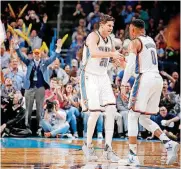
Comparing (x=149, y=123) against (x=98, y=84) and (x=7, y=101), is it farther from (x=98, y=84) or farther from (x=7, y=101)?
(x=7, y=101)

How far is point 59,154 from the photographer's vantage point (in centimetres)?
1115

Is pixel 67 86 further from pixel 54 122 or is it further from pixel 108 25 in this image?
pixel 108 25

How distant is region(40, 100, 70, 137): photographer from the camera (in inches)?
621

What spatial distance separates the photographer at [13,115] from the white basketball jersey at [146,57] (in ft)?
20.4

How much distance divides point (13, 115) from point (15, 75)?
1.35m

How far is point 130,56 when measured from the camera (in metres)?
9.64

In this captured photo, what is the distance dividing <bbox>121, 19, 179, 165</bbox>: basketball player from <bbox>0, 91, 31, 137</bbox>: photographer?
20.3ft

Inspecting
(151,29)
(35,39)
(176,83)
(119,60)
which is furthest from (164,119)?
(119,60)

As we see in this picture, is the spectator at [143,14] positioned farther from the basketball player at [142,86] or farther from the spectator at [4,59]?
the basketball player at [142,86]

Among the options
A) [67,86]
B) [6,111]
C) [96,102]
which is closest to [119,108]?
[67,86]

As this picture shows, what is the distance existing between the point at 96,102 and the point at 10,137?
543 cm

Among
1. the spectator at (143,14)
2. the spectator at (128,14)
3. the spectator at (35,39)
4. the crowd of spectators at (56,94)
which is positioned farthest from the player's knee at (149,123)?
the spectator at (143,14)

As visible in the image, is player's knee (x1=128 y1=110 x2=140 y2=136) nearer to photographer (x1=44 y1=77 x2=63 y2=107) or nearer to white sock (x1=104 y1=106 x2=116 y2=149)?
white sock (x1=104 y1=106 x2=116 y2=149)

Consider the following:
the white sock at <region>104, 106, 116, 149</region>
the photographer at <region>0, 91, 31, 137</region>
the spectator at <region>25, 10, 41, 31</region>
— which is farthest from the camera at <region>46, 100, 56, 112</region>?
the white sock at <region>104, 106, 116, 149</region>
